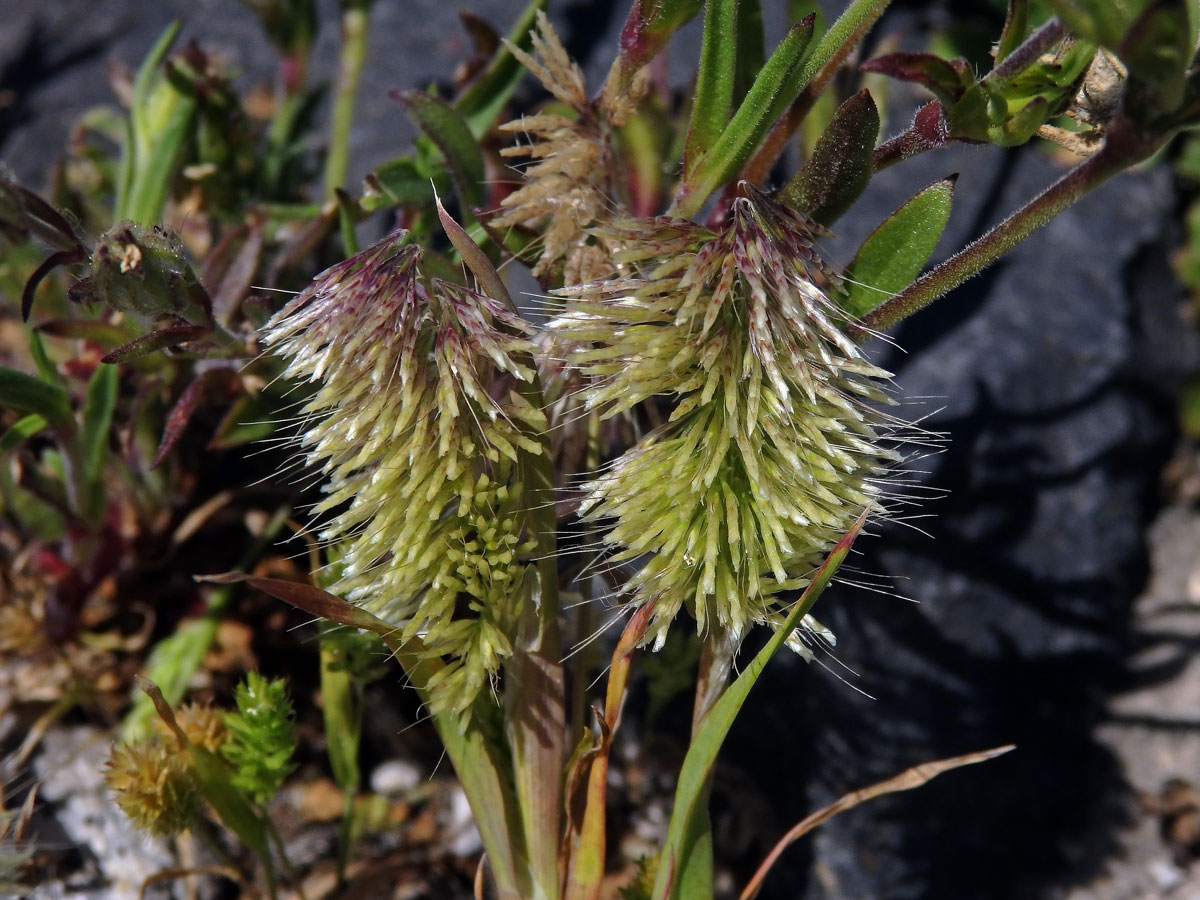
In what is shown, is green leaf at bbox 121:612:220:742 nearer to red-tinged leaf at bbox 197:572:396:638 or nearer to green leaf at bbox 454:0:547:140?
red-tinged leaf at bbox 197:572:396:638

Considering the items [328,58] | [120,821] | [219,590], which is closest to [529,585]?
[219,590]

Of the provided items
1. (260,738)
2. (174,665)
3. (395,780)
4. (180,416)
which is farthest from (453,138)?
(395,780)

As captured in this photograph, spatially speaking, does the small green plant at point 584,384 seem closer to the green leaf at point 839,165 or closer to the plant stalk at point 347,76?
the green leaf at point 839,165

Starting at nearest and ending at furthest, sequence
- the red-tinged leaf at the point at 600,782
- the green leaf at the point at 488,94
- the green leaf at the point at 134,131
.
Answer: the red-tinged leaf at the point at 600,782
the green leaf at the point at 488,94
the green leaf at the point at 134,131

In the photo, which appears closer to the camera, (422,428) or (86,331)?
(422,428)

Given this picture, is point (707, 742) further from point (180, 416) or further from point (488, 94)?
point (488, 94)

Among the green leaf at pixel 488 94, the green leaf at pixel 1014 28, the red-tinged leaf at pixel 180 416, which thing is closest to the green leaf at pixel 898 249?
the green leaf at pixel 1014 28
